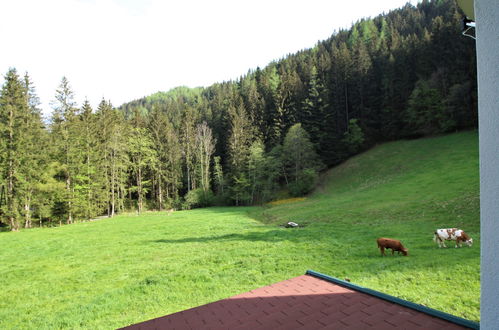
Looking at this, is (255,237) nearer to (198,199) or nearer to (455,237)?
(455,237)

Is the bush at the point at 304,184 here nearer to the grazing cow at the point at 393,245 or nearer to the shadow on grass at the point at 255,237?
the shadow on grass at the point at 255,237

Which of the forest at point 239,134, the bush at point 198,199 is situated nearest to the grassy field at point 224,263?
the forest at point 239,134

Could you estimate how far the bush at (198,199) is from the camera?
121ft

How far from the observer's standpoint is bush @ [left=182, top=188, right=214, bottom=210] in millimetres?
36781

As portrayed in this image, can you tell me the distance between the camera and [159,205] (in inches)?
1553

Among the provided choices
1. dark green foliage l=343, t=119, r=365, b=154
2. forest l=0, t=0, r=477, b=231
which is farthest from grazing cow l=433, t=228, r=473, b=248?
dark green foliage l=343, t=119, r=365, b=154

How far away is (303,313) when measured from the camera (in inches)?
151

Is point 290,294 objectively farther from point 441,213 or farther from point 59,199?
point 59,199

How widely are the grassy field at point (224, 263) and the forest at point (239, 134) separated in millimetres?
10608

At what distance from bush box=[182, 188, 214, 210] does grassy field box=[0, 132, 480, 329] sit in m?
18.9

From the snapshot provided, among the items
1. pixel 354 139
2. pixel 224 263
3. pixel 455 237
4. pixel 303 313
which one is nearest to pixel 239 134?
pixel 354 139

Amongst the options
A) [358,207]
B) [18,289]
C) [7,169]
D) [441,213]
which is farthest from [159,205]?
[441,213]

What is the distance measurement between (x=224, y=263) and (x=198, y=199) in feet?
95.3

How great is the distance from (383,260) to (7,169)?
28.2 metres
